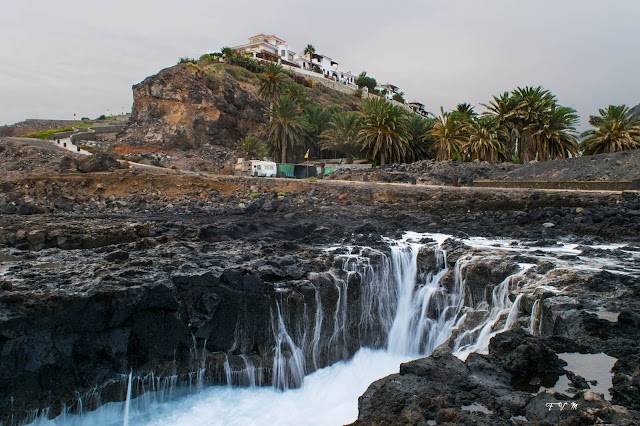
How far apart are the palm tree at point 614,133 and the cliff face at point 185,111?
3952 centimetres

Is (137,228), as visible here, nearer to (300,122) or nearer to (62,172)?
(62,172)

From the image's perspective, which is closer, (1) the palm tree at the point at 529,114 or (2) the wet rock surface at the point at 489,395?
(2) the wet rock surface at the point at 489,395

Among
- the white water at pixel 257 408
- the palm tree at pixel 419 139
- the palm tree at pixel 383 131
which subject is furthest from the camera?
the palm tree at pixel 419 139

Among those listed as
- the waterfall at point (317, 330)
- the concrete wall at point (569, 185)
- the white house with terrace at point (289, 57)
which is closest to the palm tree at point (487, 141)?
the concrete wall at point (569, 185)

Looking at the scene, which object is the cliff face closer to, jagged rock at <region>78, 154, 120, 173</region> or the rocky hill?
the rocky hill

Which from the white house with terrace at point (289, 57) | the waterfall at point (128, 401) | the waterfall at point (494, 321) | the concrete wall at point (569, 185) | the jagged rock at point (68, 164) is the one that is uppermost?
the white house with terrace at point (289, 57)

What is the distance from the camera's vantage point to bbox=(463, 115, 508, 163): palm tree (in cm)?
4197

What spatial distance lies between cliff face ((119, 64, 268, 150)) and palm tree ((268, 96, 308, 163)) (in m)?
9.71

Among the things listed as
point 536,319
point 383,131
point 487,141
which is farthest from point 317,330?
point 487,141

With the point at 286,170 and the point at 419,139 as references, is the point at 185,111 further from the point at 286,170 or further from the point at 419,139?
the point at 419,139

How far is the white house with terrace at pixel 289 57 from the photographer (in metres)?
95.2

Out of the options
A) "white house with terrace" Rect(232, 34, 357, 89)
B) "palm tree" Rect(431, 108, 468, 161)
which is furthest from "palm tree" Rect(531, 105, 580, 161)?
"white house with terrace" Rect(232, 34, 357, 89)

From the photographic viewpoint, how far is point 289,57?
353ft

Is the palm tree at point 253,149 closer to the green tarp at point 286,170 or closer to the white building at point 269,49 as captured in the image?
the green tarp at point 286,170
